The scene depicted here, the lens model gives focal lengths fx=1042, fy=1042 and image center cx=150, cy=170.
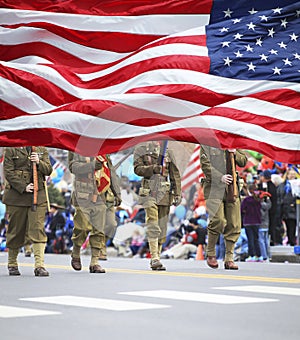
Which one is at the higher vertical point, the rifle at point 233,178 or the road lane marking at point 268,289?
the rifle at point 233,178

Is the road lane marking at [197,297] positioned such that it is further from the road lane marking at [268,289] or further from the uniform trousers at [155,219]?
the uniform trousers at [155,219]

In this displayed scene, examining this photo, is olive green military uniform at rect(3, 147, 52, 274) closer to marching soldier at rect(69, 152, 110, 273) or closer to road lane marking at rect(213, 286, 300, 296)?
marching soldier at rect(69, 152, 110, 273)

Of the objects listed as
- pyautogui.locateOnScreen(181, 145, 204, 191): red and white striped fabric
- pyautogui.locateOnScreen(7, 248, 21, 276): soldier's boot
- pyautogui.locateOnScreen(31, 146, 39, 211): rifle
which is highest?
pyautogui.locateOnScreen(181, 145, 204, 191): red and white striped fabric

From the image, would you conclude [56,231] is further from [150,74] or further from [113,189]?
[150,74]

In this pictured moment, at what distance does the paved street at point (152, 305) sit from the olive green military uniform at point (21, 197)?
59 centimetres

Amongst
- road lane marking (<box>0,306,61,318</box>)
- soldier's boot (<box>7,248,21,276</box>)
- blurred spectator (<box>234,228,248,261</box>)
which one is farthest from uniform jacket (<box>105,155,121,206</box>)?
road lane marking (<box>0,306,61,318</box>)

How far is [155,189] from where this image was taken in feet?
52.6

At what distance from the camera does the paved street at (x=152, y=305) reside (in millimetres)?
7551

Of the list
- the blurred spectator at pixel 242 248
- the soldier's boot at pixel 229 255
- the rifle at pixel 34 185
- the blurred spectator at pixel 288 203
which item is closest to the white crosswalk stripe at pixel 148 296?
the rifle at pixel 34 185

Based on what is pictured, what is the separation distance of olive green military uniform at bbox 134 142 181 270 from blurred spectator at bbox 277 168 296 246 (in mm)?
5108

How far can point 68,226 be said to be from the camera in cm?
2611

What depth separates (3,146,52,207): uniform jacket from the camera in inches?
568

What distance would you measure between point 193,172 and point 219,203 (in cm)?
804

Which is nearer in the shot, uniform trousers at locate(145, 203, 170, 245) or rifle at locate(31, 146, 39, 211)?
rifle at locate(31, 146, 39, 211)
